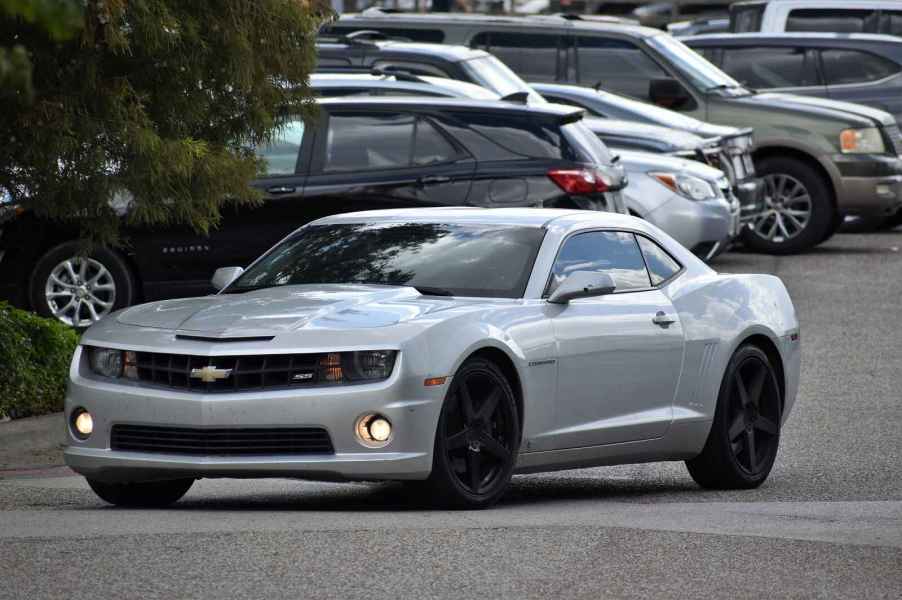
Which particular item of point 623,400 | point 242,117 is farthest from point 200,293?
point 623,400

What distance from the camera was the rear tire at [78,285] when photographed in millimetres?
13914

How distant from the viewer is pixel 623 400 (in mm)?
9086

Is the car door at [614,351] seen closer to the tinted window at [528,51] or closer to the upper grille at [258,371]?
the upper grille at [258,371]

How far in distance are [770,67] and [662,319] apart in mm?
14746

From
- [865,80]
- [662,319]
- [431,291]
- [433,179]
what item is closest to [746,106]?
[865,80]

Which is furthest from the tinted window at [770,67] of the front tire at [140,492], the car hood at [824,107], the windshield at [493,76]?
A: the front tire at [140,492]

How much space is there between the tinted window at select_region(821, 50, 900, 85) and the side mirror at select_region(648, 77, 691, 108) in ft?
9.24

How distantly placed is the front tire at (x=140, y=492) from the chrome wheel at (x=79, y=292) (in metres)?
5.28

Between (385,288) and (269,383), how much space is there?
3.22 ft

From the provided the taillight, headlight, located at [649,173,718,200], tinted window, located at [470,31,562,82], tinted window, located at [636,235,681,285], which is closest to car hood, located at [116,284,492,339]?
tinted window, located at [636,235,681,285]

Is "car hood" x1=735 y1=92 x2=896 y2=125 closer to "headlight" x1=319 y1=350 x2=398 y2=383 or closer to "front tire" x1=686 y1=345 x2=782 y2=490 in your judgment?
"front tire" x1=686 y1=345 x2=782 y2=490

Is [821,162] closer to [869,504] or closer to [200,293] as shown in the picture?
[200,293]

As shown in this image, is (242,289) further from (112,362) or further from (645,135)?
(645,135)

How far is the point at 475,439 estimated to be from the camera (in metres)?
8.12
